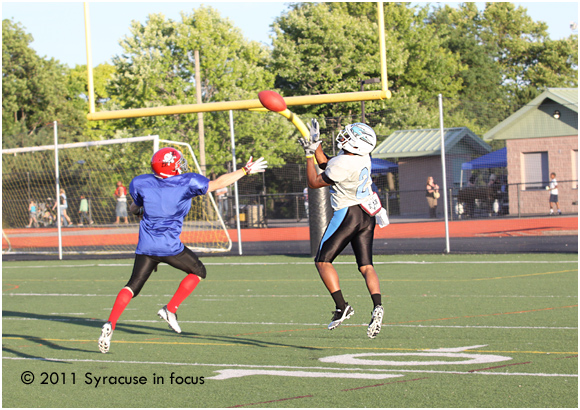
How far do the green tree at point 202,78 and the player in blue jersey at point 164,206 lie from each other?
16473 millimetres

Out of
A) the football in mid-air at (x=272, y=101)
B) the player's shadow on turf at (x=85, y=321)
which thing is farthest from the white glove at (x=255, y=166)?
the player's shadow on turf at (x=85, y=321)

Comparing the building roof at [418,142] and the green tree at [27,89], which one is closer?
the building roof at [418,142]

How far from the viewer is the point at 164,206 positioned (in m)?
5.98

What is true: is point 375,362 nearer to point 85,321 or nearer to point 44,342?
point 44,342

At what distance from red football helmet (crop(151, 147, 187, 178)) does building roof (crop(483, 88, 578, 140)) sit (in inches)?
837

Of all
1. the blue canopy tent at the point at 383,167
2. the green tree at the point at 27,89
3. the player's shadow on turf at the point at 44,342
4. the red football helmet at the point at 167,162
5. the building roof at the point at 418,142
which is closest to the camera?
the red football helmet at the point at 167,162

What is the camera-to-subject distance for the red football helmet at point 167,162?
568 cm

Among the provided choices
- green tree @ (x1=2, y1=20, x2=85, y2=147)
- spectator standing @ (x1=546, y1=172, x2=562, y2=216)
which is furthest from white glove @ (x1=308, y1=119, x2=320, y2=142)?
green tree @ (x1=2, y1=20, x2=85, y2=147)

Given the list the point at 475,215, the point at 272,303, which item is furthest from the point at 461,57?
the point at 272,303

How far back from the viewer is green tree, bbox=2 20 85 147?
52.7 metres

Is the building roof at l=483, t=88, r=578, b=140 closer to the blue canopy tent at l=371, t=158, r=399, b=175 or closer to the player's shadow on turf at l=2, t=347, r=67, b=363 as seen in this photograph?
the blue canopy tent at l=371, t=158, r=399, b=175

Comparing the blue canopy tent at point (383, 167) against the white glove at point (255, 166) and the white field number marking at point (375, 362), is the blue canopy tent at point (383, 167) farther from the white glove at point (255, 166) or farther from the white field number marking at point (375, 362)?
the white glove at point (255, 166)

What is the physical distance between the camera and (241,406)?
303 inches

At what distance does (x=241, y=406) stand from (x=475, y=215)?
1991 centimetres
